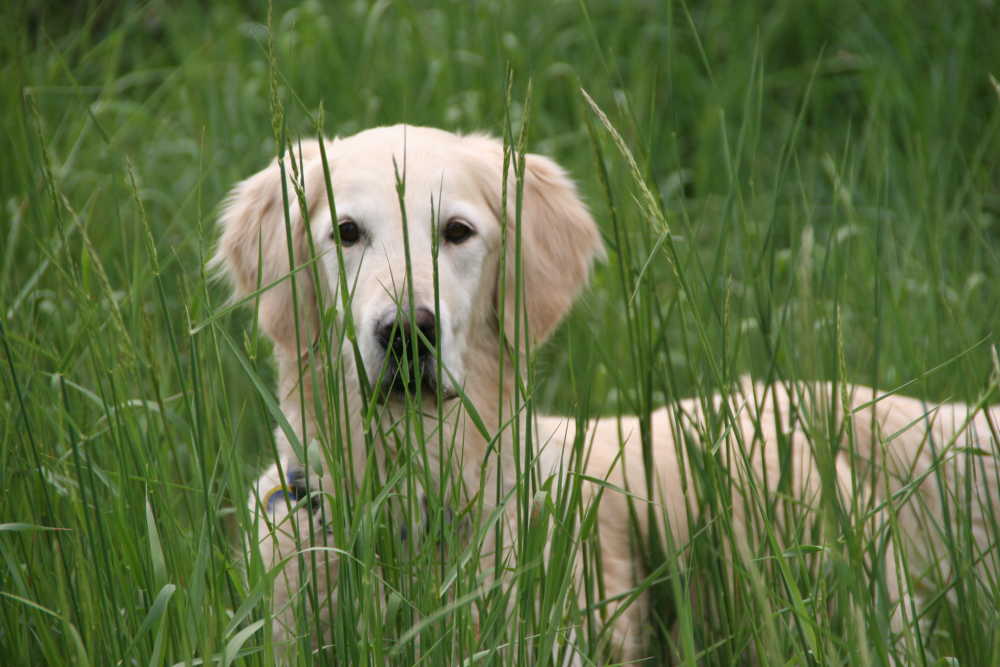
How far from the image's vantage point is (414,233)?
6.90 ft

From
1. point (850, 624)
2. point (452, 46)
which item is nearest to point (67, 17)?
point (452, 46)

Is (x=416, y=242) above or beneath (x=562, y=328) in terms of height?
above

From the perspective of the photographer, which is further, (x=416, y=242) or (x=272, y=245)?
(x=272, y=245)

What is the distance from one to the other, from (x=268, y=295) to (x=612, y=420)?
1.09 metres

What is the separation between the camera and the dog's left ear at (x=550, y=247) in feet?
8.11

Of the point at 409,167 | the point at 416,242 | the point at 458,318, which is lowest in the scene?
the point at 458,318

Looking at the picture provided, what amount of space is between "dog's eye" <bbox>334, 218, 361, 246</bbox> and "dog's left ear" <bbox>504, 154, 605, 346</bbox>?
15.2 inches

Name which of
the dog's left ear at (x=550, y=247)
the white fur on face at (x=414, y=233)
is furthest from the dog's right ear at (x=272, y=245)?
the dog's left ear at (x=550, y=247)

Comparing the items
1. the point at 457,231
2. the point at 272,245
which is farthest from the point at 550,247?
the point at 272,245

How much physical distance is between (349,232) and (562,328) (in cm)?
118

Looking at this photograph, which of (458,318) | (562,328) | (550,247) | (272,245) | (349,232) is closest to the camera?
(458,318)

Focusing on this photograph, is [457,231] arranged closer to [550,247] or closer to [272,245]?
[550,247]

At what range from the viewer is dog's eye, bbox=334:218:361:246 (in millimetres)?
2158

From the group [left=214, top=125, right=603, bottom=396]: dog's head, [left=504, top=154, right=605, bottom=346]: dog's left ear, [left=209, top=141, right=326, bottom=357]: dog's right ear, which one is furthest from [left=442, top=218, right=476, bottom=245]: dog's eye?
[left=209, top=141, right=326, bottom=357]: dog's right ear
